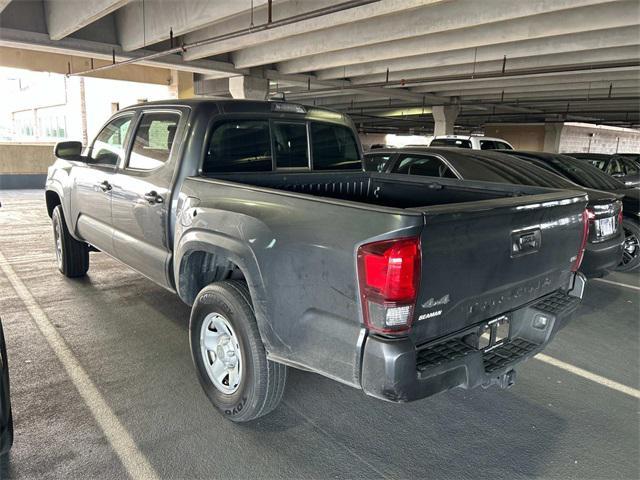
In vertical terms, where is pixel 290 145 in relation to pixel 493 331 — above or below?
above

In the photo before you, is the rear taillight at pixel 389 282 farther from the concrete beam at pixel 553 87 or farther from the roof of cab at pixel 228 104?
the concrete beam at pixel 553 87

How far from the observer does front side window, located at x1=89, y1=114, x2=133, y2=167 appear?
436cm

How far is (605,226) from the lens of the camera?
5.23 metres

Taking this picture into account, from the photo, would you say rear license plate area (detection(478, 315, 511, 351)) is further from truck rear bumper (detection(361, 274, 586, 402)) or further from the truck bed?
the truck bed

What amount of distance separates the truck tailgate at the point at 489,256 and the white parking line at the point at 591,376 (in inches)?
52.6

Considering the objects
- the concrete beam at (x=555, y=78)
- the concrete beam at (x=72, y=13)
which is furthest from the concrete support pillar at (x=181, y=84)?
the concrete beam at (x=555, y=78)

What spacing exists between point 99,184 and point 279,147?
1.81 m

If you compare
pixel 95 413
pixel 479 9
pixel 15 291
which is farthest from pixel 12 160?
pixel 95 413

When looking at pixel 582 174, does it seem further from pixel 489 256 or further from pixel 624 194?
pixel 489 256

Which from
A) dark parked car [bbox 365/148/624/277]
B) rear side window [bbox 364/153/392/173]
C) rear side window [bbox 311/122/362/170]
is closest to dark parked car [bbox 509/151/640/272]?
dark parked car [bbox 365/148/624/277]

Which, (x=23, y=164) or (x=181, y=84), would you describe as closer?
(x=23, y=164)

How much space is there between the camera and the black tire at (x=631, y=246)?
6824 millimetres

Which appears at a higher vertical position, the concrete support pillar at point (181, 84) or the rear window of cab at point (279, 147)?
the concrete support pillar at point (181, 84)

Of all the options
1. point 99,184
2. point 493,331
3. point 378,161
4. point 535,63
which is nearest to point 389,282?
point 493,331
